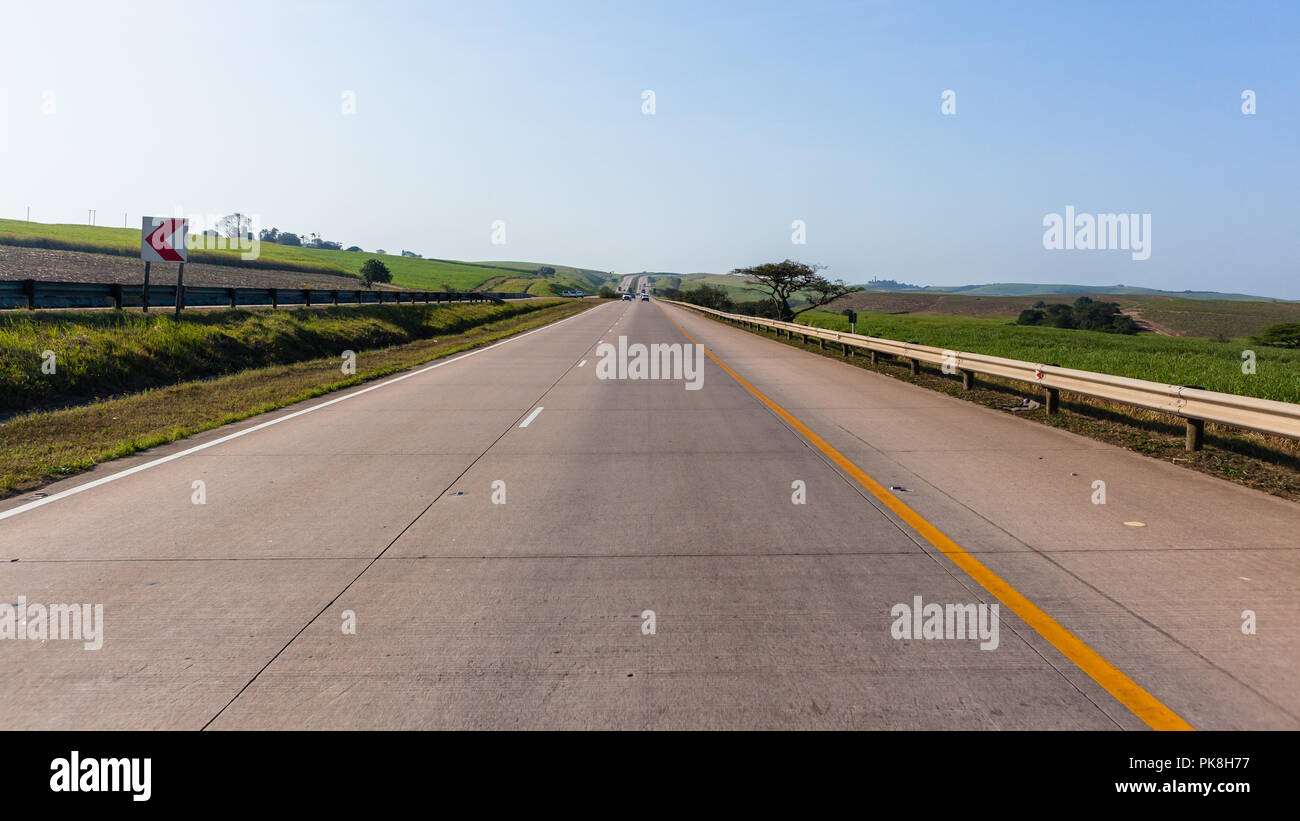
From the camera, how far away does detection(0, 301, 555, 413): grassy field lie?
14.4 meters

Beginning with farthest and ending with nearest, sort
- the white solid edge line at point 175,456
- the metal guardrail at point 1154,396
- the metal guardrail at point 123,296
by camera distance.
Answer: the metal guardrail at point 123,296, the metal guardrail at point 1154,396, the white solid edge line at point 175,456

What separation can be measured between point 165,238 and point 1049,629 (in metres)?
19.6

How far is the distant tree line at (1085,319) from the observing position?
258ft

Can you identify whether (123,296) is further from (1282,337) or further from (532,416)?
(1282,337)

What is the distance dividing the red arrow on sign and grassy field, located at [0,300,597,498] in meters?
3.00

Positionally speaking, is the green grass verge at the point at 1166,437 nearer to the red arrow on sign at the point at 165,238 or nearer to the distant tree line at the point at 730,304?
the red arrow on sign at the point at 165,238

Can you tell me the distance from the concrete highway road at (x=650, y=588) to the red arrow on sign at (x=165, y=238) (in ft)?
34.5

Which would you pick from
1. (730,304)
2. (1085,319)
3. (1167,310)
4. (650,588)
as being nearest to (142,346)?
(650,588)

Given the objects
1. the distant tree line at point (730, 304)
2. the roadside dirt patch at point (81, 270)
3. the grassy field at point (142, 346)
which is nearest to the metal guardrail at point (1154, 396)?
the grassy field at point (142, 346)

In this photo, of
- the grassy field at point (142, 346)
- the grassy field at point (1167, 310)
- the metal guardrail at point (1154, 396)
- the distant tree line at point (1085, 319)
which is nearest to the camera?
the metal guardrail at point (1154, 396)

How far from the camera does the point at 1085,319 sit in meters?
83.6
